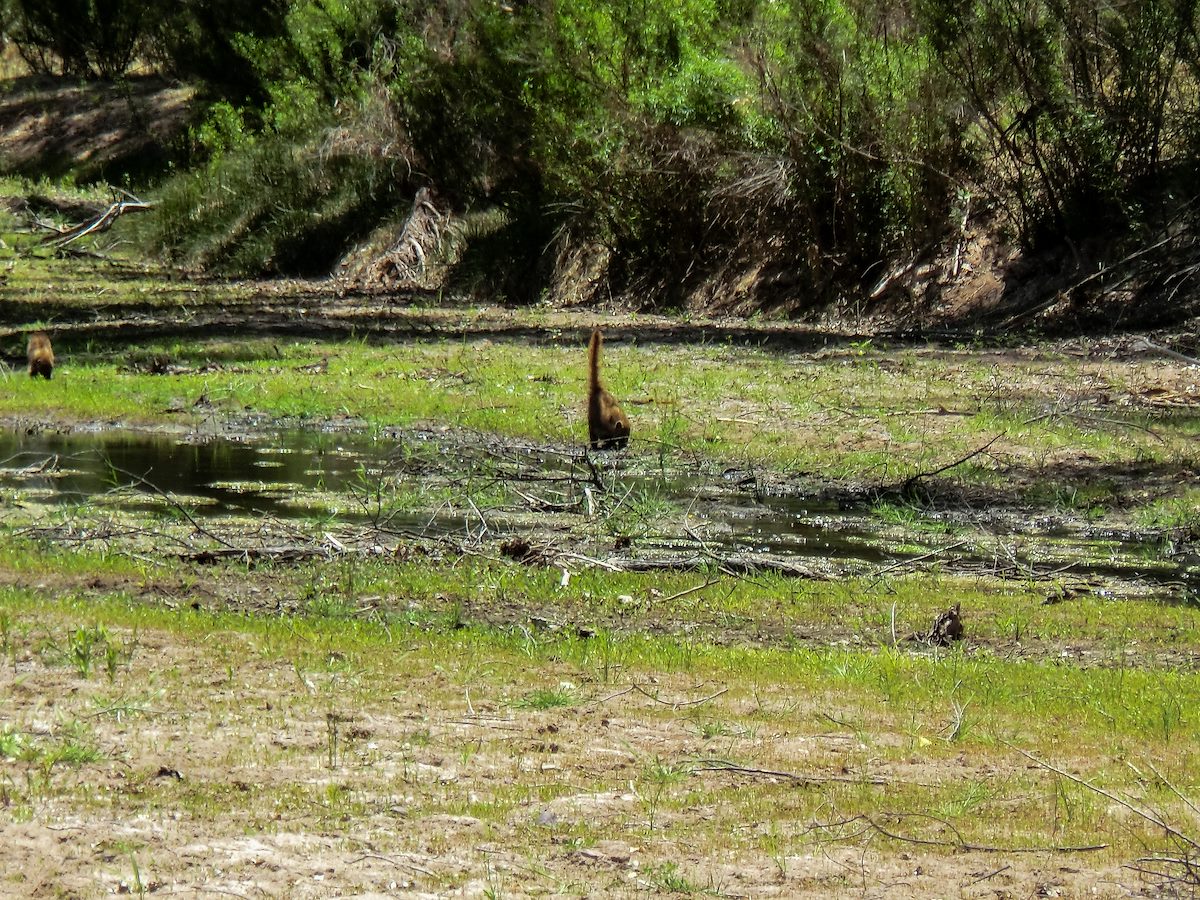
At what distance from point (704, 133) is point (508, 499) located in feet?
44.5

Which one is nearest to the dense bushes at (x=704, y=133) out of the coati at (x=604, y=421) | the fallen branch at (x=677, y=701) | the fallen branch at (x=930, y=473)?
the fallen branch at (x=930, y=473)

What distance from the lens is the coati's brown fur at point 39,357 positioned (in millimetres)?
15750

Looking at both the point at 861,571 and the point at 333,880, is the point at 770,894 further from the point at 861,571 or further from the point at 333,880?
the point at 861,571

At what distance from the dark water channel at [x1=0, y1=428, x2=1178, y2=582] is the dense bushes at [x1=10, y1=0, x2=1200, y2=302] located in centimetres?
984

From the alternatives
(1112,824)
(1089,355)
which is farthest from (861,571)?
(1089,355)

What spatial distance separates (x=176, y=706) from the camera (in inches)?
215

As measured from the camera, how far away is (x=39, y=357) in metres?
15.8

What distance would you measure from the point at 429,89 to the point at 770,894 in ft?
82.5

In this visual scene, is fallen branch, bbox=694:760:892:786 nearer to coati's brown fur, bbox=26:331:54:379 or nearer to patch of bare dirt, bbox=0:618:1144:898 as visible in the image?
patch of bare dirt, bbox=0:618:1144:898

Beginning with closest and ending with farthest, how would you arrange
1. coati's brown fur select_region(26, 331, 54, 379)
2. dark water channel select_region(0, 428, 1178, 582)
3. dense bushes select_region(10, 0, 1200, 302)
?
dark water channel select_region(0, 428, 1178, 582)
coati's brown fur select_region(26, 331, 54, 379)
dense bushes select_region(10, 0, 1200, 302)

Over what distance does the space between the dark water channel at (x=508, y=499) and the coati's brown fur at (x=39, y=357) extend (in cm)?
251

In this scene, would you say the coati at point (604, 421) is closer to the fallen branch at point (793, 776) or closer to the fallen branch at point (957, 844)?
the fallen branch at point (793, 776)

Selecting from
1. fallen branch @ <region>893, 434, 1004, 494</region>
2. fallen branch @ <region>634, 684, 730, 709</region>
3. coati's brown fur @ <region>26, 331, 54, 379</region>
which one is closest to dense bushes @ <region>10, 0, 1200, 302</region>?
fallen branch @ <region>893, 434, 1004, 494</region>

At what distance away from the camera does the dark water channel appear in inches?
383
